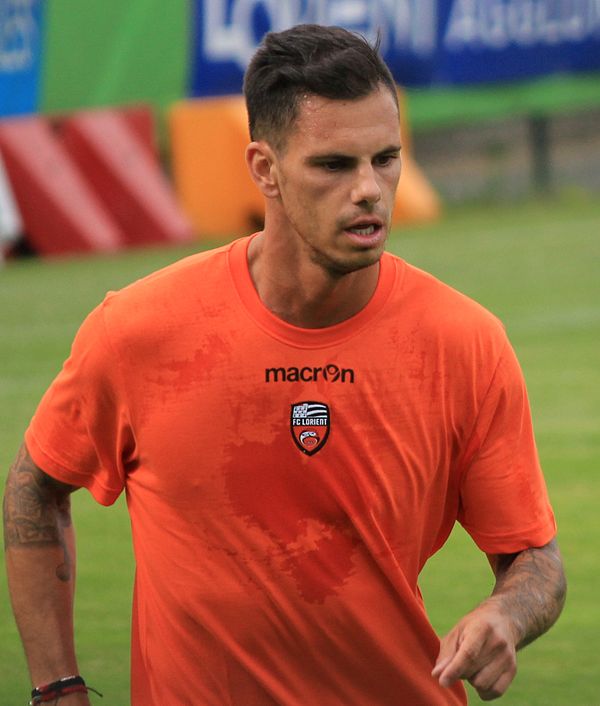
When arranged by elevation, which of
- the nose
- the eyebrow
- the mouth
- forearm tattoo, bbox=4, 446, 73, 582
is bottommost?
forearm tattoo, bbox=4, 446, 73, 582

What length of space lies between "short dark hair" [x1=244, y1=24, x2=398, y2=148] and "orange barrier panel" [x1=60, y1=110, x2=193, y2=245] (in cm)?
1418

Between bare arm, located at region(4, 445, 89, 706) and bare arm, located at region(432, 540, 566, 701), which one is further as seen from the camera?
→ bare arm, located at region(4, 445, 89, 706)

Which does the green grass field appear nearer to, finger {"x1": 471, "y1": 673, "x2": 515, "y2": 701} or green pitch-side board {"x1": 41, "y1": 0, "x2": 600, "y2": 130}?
green pitch-side board {"x1": 41, "y1": 0, "x2": 600, "y2": 130}

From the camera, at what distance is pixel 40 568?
12.3 feet

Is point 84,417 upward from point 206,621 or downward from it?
upward

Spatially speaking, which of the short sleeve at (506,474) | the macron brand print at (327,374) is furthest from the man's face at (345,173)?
the short sleeve at (506,474)

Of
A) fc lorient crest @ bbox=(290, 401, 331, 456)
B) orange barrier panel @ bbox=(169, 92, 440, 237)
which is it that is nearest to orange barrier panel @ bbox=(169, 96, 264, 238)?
orange barrier panel @ bbox=(169, 92, 440, 237)

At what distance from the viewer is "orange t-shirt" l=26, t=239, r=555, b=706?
138 inches

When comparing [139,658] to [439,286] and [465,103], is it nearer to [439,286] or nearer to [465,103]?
[439,286]

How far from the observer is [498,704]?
5.59 meters

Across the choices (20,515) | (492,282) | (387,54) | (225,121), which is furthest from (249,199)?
(20,515)

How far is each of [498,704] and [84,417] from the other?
2479 mm

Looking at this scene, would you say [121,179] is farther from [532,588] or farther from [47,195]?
[532,588]

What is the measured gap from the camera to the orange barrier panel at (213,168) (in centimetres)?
1806
